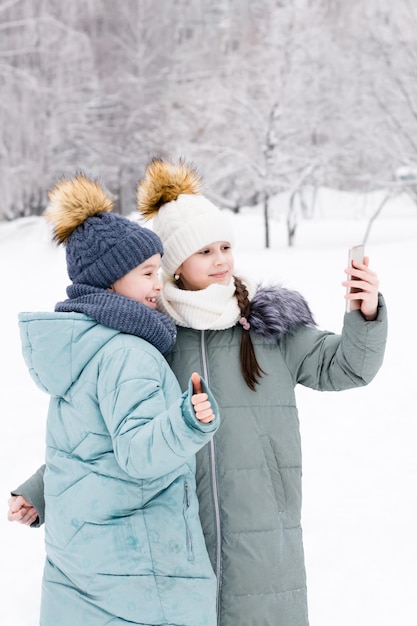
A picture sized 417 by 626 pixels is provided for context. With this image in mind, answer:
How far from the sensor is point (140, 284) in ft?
5.38

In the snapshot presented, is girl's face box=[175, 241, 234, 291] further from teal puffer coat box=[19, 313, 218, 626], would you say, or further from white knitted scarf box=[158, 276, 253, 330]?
teal puffer coat box=[19, 313, 218, 626]

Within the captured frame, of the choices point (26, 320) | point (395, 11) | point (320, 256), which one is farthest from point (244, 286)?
point (395, 11)

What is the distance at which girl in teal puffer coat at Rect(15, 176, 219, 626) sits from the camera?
1.43 meters

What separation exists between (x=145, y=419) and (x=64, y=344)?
0.90 feet

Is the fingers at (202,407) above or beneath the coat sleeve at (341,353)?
above

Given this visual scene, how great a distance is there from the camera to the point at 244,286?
1818mm

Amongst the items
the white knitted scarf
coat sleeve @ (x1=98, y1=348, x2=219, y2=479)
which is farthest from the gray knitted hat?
coat sleeve @ (x1=98, y1=348, x2=219, y2=479)

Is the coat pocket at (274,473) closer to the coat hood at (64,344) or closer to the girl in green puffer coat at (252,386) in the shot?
the girl in green puffer coat at (252,386)

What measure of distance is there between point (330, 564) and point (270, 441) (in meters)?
1.86

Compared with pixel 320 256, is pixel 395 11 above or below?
above

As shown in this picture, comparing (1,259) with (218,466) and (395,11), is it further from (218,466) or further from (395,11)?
(218,466)

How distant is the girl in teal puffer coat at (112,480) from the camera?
4.70ft

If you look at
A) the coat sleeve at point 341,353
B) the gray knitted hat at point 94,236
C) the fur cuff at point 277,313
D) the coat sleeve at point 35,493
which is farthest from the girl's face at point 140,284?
the coat sleeve at point 35,493

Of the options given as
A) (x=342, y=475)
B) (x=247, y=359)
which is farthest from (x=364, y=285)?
(x=342, y=475)
